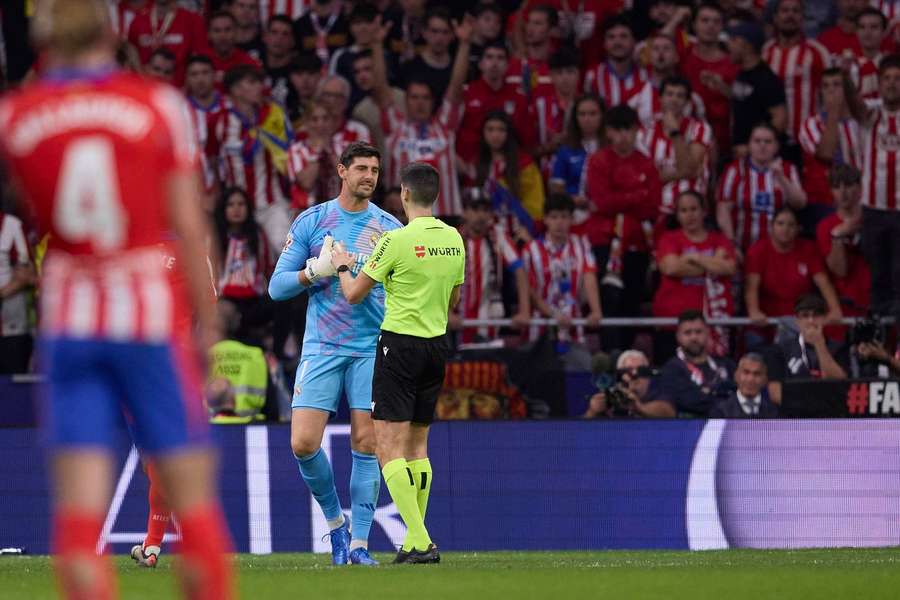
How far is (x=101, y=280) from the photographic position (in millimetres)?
5059

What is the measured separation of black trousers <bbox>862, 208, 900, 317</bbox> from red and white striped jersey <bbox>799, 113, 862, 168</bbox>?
103 cm

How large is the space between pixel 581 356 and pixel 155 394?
10058 mm

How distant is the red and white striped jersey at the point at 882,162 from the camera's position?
50.6ft

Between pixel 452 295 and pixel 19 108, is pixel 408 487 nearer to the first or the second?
pixel 452 295

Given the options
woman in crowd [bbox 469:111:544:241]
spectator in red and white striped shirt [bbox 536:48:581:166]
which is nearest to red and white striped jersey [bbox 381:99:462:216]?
woman in crowd [bbox 469:111:544:241]

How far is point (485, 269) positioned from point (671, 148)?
244cm

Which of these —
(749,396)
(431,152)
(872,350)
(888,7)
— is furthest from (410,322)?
(888,7)

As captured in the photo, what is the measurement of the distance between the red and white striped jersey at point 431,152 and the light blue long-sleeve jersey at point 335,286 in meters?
6.00

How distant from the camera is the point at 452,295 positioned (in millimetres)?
10047

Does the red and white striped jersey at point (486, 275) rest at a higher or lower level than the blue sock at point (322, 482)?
higher

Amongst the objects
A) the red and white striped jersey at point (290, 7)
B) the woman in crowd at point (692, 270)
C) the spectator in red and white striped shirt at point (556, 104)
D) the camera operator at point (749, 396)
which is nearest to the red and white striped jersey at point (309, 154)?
the spectator in red and white striped shirt at point (556, 104)

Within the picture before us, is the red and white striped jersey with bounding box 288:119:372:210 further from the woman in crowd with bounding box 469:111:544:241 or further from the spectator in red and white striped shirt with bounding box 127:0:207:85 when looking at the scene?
the spectator in red and white striped shirt with bounding box 127:0:207:85

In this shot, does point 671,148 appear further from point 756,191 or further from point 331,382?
point 331,382

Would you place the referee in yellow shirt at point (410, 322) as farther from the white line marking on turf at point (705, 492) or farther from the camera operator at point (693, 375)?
the camera operator at point (693, 375)
